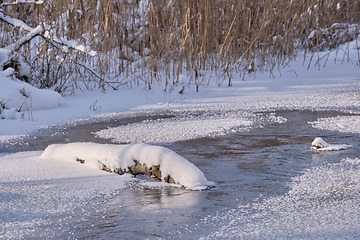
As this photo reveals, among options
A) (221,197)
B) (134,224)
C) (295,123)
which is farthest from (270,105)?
(134,224)

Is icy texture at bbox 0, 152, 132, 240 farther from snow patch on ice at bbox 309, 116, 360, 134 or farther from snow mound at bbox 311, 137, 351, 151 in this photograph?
snow patch on ice at bbox 309, 116, 360, 134

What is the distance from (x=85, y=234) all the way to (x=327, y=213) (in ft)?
2.75

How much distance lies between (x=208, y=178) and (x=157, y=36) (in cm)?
379

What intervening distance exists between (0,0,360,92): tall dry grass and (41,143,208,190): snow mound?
2.50 meters

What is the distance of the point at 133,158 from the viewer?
261cm

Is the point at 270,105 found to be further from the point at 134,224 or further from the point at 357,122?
the point at 134,224

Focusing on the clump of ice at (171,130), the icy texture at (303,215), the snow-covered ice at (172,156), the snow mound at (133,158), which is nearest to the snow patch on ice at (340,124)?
the snow-covered ice at (172,156)

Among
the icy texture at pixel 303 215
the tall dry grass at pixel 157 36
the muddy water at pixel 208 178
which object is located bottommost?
the icy texture at pixel 303 215

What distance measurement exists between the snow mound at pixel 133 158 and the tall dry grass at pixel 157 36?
2500mm

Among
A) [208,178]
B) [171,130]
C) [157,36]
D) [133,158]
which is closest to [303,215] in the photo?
[208,178]

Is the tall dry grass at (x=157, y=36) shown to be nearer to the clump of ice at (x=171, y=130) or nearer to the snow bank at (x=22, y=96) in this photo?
the snow bank at (x=22, y=96)

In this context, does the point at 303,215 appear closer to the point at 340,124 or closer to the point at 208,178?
the point at 208,178

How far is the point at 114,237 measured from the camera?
1.81 m

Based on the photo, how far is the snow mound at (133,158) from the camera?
2.41 m
